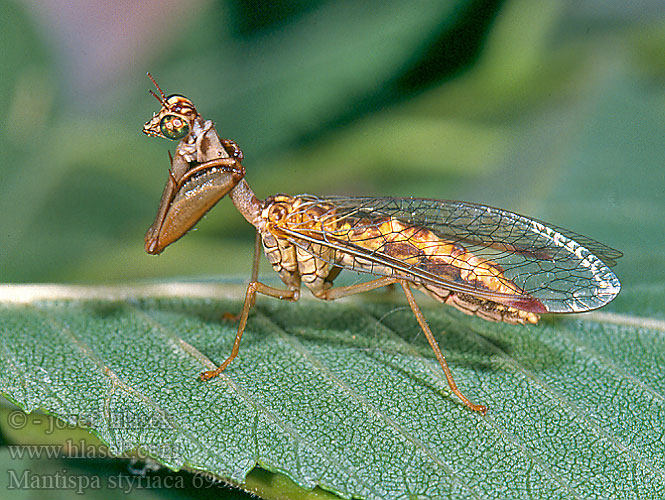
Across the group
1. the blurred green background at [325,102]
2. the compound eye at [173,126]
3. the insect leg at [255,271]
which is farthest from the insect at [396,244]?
the blurred green background at [325,102]

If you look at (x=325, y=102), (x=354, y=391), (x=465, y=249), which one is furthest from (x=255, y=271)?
(x=325, y=102)

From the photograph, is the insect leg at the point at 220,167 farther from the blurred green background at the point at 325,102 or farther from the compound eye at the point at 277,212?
the blurred green background at the point at 325,102

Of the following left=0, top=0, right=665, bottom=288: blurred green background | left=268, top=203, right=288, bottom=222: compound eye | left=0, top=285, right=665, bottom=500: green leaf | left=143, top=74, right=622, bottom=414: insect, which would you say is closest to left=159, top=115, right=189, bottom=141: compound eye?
left=143, top=74, right=622, bottom=414: insect

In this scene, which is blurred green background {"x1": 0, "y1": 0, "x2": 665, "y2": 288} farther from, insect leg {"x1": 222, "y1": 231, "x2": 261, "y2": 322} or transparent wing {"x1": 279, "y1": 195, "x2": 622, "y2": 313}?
transparent wing {"x1": 279, "y1": 195, "x2": 622, "y2": 313}

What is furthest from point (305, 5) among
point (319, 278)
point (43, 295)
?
point (43, 295)

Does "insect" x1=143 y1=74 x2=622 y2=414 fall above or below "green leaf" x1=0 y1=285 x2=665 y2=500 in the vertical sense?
above
